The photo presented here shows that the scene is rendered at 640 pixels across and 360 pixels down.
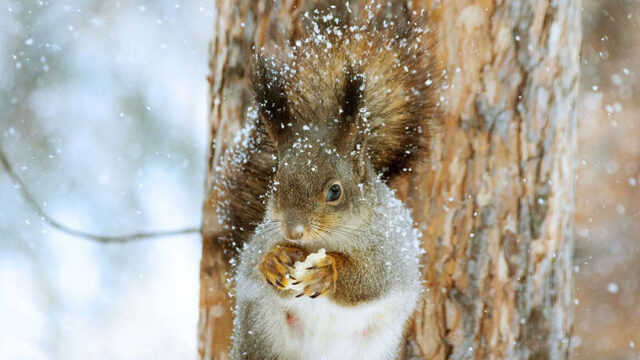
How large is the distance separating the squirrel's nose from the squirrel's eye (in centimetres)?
8

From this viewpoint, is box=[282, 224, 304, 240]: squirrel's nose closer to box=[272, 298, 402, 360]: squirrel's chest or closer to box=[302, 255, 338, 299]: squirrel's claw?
box=[302, 255, 338, 299]: squirrel's claw

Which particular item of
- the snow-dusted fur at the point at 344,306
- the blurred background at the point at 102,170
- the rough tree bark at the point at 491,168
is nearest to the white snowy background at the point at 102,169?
the blurred background at the point at 102,170

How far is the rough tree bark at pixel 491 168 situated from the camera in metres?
1.16

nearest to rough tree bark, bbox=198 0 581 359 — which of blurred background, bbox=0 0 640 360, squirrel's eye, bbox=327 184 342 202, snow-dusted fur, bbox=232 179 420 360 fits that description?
snow-dusted fur, bbox=232 179 420 360

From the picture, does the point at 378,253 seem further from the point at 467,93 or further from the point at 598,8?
the point at 598,8

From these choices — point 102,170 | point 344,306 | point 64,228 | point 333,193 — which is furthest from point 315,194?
point 102,170

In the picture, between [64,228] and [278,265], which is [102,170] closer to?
[64,228]

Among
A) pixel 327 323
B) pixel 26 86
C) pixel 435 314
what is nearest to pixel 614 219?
pixel 435 314

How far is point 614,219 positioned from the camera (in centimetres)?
232

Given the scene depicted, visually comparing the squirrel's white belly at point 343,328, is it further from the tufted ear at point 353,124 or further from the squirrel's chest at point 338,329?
the tufted ear at point 353,124

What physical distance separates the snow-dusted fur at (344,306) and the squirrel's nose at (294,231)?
4.3 inches

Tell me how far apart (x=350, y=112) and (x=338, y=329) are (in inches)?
16.7

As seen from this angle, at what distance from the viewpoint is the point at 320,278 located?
1.14 m

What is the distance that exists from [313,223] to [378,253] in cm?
19
